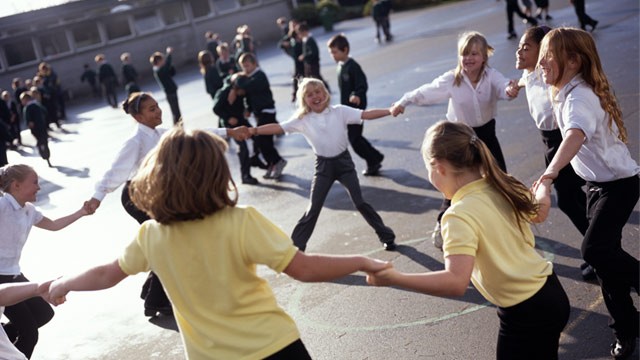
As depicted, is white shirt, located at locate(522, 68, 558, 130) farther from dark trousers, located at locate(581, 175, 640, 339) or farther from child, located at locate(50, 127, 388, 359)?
child, located at locate(50, 127, 388, 359)

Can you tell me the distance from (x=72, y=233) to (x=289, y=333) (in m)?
7.73

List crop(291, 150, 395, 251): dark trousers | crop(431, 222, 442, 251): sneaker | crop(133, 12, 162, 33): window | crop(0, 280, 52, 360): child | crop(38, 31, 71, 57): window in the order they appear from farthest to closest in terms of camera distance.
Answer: crop(133, 12, 162, 33): window, crop(38, 31, 71, 57): window, crop(291, 150, 395, 251): dark trousers, crop(431, 222, 442, 251): sneaker, crop(0, 280, 52, 360): child

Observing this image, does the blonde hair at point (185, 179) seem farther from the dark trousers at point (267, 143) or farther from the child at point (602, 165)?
the dark trousers at point (267, 143)

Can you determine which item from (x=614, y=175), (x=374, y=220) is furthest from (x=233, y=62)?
(x=614, y=175)

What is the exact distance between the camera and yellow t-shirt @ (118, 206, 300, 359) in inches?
109

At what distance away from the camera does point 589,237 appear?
4.13 metres

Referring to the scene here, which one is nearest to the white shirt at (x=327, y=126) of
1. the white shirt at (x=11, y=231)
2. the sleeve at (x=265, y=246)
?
the white shirt at (x=11, y=231)

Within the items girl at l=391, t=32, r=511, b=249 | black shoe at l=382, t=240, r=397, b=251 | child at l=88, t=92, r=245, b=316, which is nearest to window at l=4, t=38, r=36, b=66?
child at l=88, t=92, r=245, b=316

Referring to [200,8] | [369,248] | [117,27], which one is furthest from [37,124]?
[200,8]

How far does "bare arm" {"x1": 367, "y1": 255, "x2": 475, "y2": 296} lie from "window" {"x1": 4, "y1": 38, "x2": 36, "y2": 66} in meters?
36.9

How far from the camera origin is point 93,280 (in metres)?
3.03

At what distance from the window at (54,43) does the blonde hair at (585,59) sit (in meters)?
36.7

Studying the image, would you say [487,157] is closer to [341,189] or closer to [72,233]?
[341,189]

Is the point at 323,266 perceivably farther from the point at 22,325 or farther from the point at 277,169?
the point at 277,169
